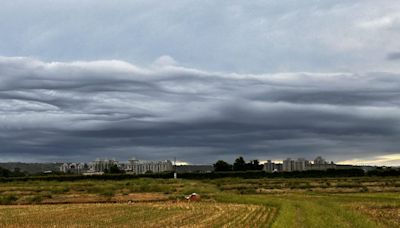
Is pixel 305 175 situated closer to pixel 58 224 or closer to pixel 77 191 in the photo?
pixel 77 191

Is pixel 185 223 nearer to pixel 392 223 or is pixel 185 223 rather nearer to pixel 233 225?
pixel 233 225

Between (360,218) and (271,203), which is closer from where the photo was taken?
(360,218)

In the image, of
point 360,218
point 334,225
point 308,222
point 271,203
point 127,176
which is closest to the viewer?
point 334,225

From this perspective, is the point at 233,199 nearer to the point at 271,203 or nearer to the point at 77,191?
the point at 271,203

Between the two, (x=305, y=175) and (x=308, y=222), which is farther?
(x=305, y=175)

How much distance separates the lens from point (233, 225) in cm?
3195

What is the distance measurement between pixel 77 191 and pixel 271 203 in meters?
44.2

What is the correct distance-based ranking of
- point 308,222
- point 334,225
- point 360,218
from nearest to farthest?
point 334,225 → point 308,222 → point 360,218

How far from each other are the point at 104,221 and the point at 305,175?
133m

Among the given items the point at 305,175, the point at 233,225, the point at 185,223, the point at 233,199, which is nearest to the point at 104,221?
the point at 185,223

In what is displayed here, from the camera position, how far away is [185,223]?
34.1 metres

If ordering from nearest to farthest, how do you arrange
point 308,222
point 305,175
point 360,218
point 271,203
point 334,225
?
point 334,225
point 308,222
point 360,218
point 271,203
point 305,175

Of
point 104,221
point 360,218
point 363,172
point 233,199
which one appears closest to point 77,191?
point 233,199

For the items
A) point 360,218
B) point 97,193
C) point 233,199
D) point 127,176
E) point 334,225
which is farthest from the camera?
point 127,176
